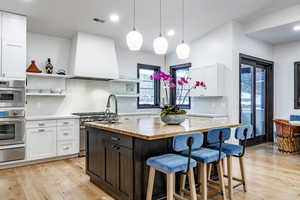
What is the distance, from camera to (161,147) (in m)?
2.50

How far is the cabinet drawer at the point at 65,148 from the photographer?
4543 mm

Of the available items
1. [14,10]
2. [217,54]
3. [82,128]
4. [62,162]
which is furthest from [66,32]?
[217,54]

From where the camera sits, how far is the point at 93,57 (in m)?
5.12

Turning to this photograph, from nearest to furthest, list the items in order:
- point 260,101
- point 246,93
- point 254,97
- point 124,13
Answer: point 124,13, point 246,93, point 254,97, point 260,101

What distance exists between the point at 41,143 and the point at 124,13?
3161 millimetres

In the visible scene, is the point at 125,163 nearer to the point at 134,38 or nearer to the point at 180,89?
the point at 134,38

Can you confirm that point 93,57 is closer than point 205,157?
No

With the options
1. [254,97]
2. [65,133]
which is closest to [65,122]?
[65,133]

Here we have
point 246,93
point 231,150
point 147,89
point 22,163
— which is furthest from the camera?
point 147,89

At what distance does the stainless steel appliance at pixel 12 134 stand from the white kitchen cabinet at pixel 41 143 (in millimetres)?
126

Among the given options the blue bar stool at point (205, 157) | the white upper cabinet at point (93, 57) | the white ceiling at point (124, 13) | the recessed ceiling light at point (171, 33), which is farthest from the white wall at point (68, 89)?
the blue bar stool at point (205, 157)

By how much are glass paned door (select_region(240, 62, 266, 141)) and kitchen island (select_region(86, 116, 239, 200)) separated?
359 cm

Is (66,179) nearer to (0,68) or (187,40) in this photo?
(0,68)

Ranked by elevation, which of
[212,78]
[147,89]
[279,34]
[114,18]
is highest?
[114,18]
